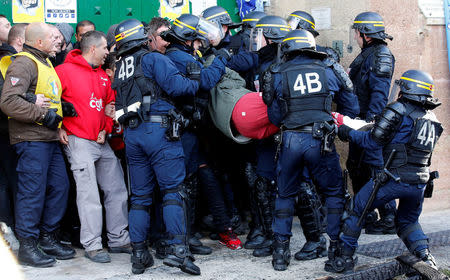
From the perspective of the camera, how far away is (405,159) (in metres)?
4.97

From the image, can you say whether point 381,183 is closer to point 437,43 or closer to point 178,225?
point 178,225

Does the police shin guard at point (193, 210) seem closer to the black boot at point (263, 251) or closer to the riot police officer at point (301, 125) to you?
the black boot at point (263, 251)

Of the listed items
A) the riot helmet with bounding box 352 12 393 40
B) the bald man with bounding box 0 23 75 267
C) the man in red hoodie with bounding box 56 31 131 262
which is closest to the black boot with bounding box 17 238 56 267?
the bald man with bounding box 0 23 75 267

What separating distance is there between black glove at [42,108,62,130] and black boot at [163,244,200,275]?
1455 millimetres

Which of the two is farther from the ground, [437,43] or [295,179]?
[437,43]

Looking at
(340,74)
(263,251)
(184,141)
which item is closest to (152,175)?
(184,141)

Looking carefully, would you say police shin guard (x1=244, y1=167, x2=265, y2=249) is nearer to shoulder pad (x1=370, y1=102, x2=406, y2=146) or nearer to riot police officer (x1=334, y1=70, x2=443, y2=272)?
riot police officer (x1=334, y1=70, x2=443, y2=272)

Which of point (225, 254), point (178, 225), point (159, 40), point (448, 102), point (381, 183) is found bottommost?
point (225, 254)

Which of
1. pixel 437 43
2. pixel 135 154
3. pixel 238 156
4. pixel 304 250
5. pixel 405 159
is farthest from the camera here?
pixel 437 43

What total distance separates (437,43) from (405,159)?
3195 mm

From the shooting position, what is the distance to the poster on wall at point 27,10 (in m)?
6.87

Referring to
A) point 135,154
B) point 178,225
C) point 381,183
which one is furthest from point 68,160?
point 381,183

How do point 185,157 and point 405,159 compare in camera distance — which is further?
point 185,157

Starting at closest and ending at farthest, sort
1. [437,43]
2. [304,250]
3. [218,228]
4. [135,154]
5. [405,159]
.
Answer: [405,159], [135,154], [304,250], [218,228], [437,43]
